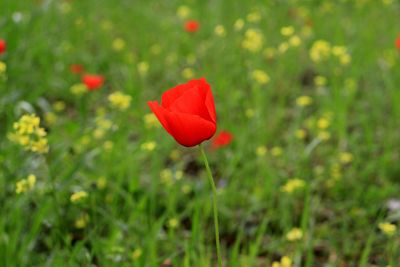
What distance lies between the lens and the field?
1837mm

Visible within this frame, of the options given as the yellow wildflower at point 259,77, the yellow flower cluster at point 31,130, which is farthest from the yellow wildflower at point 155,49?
the yellow flower cluster at point 31,130

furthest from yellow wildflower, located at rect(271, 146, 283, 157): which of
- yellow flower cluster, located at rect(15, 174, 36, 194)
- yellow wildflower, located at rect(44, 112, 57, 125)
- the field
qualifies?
yellow flower cluster, located at rect(15, 174, 36, 194)

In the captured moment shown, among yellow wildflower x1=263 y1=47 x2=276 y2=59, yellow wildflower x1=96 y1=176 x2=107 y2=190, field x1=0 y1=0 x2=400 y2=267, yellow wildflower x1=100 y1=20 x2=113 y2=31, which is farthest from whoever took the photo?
yellow wildflower x1=100 y1=20 x2=113 y2=31

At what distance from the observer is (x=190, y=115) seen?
3.64 feet

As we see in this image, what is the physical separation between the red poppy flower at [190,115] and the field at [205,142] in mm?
479

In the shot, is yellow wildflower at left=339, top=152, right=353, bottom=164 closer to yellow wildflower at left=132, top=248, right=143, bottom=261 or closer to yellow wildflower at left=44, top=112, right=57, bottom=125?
yellow wildflower at left=132, top=248, right=143, bottom=261

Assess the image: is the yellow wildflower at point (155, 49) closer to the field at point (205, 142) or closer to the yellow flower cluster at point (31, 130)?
the field at point (205, 142)

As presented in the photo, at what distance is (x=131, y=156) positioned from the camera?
2076 millimetres

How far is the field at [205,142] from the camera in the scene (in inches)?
72.3

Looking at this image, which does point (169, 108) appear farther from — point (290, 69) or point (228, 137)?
point (290, 69)

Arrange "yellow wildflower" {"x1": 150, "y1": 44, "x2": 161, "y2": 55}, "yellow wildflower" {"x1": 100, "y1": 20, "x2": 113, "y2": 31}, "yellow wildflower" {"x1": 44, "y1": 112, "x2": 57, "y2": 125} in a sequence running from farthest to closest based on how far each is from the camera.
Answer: "yellow wildflower" {"x1": 100, "y1": 20, "x2": 113, "y2": 31} → "yellow wildflower" {"x1": 150, "y1": 44, "x2": 161, "y2": 55} → "yellow wildflower" {"x1": 44, "y1": 112, "x2": 57, "y2": 125}

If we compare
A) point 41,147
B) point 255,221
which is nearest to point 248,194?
point 255,221

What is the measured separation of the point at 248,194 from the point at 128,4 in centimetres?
243

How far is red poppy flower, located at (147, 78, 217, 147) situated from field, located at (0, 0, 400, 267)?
0.48m
